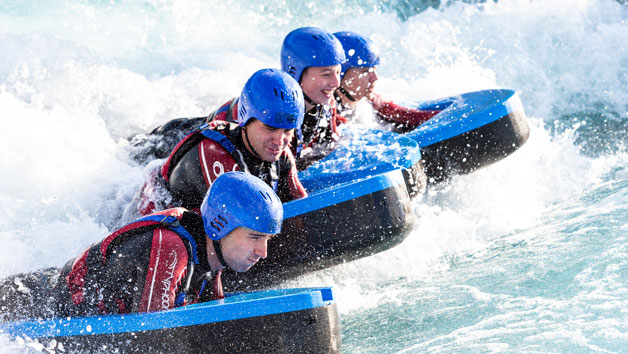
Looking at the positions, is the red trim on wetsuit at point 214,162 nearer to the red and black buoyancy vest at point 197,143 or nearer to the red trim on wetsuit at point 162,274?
the red and black buoyancy vest at point 197,143

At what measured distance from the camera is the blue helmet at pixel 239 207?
348 centimetres


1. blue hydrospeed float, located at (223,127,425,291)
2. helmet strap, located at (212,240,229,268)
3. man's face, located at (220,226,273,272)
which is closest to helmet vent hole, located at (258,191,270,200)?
man's face, located at (220,226,273,272)

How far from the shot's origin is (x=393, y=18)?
488 inches

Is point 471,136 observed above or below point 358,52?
below

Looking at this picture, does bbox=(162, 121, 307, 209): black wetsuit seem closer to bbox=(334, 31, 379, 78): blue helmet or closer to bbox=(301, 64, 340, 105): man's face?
bbox=(301, 64, 340, 105): man's face

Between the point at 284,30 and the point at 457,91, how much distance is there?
4.06 m

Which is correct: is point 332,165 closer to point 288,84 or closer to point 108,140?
point 288,84

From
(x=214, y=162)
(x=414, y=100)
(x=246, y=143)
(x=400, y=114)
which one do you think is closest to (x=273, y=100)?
(x=246, y=143)

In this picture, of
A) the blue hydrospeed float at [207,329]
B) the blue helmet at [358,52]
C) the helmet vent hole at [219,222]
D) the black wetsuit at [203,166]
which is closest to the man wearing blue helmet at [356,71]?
the blue helmet at [358,52]

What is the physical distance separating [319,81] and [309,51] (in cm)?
21

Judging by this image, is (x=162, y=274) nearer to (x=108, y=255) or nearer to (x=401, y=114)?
(x=108, y=255)

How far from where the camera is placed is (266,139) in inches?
174

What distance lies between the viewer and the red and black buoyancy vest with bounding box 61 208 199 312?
3.56m

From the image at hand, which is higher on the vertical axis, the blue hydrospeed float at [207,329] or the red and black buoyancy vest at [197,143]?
the red and black buoyancy vest at [197,143]
